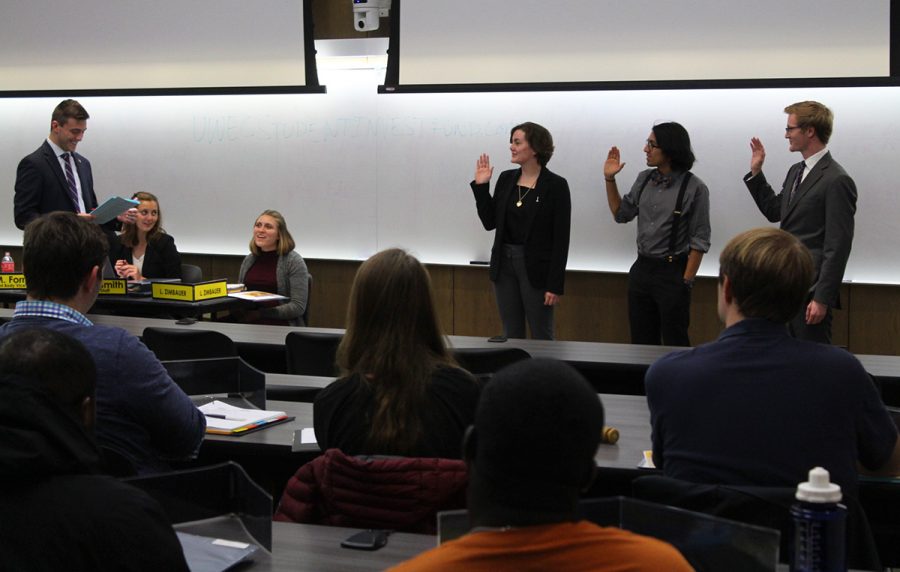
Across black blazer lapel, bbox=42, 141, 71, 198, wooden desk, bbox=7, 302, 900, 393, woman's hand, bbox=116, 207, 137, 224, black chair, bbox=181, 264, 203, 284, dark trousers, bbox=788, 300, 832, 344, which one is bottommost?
wooden desk, bbox=7, 302, 900, 393

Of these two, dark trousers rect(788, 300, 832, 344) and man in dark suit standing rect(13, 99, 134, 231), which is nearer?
dark trousers rect(788, 300, 832, 344)

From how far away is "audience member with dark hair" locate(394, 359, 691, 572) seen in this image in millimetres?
1084

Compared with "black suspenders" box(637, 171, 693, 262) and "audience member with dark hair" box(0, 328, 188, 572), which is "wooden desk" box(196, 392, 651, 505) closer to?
"audience member with dark hair" box(0, 328, 188, 572)

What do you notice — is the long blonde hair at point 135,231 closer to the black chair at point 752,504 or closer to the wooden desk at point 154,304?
the wooden desk at point 154,304

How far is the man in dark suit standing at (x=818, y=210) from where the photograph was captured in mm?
4875

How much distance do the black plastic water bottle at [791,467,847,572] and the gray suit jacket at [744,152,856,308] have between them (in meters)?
3.47

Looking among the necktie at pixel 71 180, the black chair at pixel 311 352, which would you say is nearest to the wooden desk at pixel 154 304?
the necktie at pixel 71 180

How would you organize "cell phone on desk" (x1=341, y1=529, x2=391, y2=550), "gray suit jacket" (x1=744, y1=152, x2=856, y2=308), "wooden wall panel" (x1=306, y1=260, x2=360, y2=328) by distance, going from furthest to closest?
"wooden wall panel" (x1=306, y1=260, x2=360, y2=328) → "gray suit jacket" (x1=744, y1=152, x2=856, y2=308) → "cell phone on desk" (x1=341, y1=529, x2=391, y2=550)

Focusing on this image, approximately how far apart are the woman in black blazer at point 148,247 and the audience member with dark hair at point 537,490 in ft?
18.3

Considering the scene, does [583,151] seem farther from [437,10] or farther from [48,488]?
[48,488]

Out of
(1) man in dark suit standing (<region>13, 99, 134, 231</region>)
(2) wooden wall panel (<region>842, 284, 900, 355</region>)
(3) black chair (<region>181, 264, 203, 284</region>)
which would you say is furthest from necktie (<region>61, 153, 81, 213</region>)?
(2) wooden wall panel (<region>842, 284, 900, 355</region>)

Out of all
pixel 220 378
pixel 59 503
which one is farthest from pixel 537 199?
pixel 59 503

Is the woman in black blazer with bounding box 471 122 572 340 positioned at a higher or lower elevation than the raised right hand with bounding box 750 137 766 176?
lower

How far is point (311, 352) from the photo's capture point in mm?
4387
